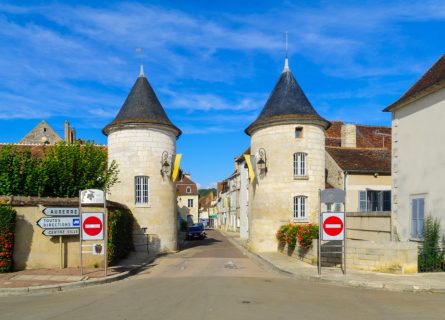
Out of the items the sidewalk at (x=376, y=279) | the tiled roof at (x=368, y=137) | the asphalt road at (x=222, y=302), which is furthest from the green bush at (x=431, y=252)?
the tiled roof at (x=368, y=137)

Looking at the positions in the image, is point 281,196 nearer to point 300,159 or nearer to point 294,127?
point 300,159

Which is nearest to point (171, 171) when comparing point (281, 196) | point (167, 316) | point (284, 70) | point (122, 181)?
point (122, 181)

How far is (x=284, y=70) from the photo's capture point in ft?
81.6

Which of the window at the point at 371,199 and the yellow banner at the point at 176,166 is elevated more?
the yellow banner at the point at 176,166

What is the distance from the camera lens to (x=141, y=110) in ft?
75.3

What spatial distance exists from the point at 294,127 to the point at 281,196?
3787 millimetres

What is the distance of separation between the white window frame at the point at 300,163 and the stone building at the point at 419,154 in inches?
230

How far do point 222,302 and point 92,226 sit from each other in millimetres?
6009

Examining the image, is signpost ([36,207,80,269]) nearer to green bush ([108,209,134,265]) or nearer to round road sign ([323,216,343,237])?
green bush ([108,209,134,265])

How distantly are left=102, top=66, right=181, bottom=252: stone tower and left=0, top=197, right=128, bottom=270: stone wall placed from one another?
7951 mm

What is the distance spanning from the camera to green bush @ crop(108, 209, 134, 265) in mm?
15156

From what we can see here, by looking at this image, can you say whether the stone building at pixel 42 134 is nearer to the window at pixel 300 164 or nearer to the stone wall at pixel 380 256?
the window at pixel 300 164

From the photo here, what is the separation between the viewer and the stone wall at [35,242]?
1345 cm

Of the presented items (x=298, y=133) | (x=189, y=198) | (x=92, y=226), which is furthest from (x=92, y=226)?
(x=189, y=198)
